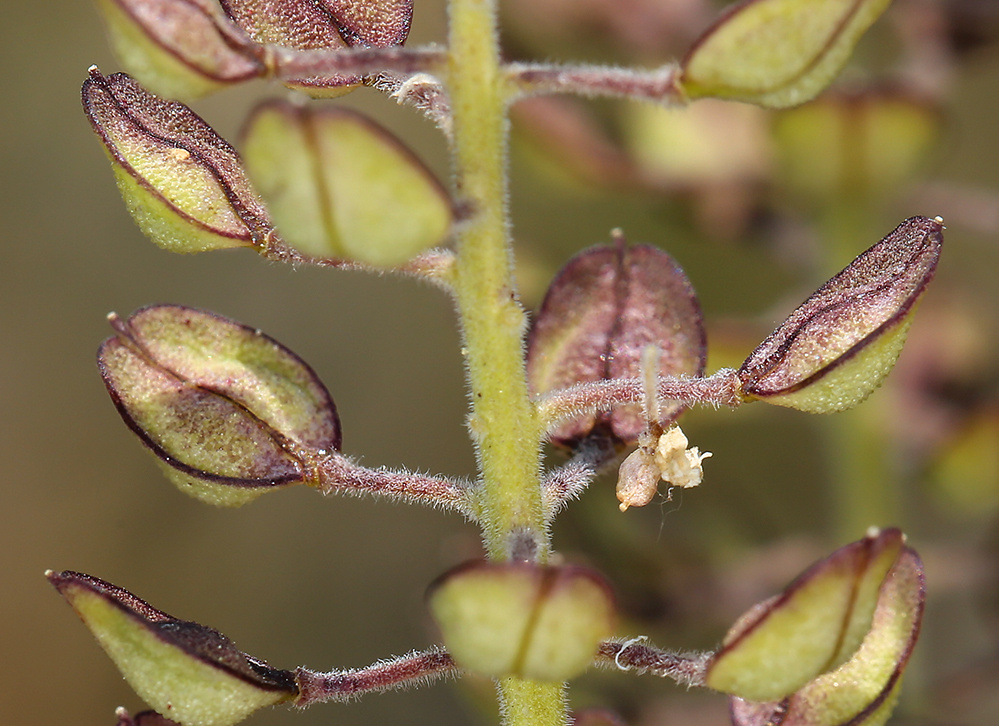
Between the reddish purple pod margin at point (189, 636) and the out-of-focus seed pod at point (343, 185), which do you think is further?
the reddish purple pod margin at point (189, 636)

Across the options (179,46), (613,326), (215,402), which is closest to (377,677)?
(215,402)

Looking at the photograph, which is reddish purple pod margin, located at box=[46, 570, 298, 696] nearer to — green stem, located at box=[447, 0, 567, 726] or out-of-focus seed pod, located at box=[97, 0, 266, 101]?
green stem, located at box=[447, 0, 567, 726]

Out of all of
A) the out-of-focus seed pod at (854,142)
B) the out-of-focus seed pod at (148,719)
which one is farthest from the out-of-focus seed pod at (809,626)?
the out-of-focus seed pod at (854,142)

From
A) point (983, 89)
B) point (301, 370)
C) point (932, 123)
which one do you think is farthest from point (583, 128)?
point (983, 89)

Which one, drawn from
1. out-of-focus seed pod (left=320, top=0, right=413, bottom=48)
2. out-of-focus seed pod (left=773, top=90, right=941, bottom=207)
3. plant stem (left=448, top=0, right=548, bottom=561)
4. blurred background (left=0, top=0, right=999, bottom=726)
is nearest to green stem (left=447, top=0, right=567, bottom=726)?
plant stem (left=448, top=0, right=548, bottom=561)

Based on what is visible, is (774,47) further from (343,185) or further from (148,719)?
(148,719)

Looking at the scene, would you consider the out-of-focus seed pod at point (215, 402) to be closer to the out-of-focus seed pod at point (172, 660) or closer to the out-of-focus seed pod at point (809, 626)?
the out-of-focus seed pod at point (172, 660)
